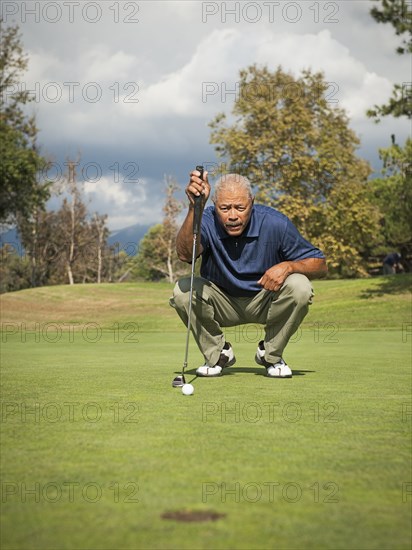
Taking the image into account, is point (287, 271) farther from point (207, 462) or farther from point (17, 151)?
point (17, 151)

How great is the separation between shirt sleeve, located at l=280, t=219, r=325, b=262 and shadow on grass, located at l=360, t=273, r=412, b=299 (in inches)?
884

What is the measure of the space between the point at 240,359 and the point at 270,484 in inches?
270

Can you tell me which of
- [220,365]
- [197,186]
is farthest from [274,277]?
[220,365]

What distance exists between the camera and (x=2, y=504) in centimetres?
225

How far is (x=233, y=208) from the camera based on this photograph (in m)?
6.05

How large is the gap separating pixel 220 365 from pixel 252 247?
1.26m

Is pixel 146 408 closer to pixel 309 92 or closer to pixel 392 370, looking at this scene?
pixel 392 370

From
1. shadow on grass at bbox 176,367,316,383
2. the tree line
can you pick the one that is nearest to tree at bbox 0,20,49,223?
the tree line

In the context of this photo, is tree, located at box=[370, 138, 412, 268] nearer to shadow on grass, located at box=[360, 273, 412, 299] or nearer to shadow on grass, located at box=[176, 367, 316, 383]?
shadow on grass, located at box=[360, 273, 412, 299]

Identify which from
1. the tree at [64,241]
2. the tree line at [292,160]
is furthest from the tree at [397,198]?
the tree at [64,241]

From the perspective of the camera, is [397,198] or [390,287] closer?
[390,287]

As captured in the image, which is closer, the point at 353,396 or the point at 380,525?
the point at 380,525

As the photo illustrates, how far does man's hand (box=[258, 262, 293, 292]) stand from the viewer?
6125mm

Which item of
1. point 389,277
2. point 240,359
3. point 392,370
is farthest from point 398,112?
point 392,370
